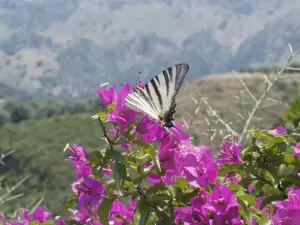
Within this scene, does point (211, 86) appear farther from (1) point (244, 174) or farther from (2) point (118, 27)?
(2) point (118, 27)

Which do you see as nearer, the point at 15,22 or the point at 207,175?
the point at 207,175

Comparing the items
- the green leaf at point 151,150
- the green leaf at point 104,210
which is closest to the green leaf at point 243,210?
the green leaf at point 151,150

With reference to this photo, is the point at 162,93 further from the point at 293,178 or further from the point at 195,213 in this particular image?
the point at 293,178

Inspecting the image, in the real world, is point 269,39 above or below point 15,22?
below

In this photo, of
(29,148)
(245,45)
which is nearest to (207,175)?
(29,148)

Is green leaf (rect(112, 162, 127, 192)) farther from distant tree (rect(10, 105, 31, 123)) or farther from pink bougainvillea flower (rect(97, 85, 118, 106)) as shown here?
distant tree (rect(10, 105, 31, 123))

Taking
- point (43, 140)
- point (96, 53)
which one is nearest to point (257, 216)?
point (43, 140)
